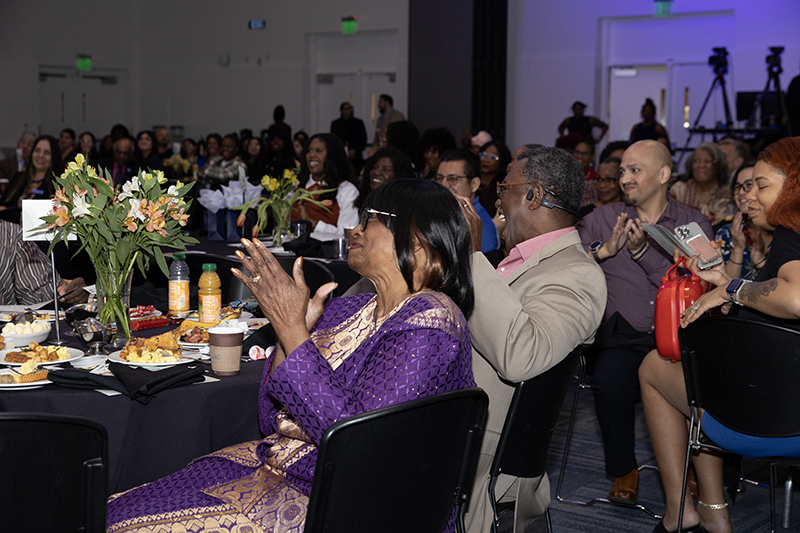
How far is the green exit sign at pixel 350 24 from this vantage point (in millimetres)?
14281

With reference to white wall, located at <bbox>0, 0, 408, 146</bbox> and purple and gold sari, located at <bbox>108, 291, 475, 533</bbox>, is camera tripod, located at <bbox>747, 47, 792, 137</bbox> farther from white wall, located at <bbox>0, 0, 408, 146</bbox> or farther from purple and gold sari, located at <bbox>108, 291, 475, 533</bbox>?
purple and gold sari, located at <bbox>108, 291, 475, 533</bbox>

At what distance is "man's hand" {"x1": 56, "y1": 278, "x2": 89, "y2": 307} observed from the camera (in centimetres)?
290

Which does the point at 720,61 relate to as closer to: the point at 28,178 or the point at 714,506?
the point at 28,178

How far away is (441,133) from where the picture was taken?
7852 mm

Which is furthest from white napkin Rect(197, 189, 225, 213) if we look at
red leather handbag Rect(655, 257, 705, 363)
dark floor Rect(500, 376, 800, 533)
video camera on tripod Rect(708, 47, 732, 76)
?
video camera on tripod Rect(708, 47, 732, 76)

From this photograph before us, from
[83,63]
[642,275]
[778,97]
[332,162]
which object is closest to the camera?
[642,275]

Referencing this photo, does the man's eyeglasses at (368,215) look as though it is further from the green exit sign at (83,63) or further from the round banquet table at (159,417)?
the green exit sign at (83,63)

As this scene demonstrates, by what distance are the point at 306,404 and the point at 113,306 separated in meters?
1.05

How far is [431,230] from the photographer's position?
5.83 ft

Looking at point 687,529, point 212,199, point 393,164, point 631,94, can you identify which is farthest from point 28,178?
point 631,94

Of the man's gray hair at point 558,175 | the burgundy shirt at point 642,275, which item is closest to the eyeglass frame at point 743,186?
the burgundy shirt at point 642,275

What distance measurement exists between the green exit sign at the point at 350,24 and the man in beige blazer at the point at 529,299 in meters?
12.4

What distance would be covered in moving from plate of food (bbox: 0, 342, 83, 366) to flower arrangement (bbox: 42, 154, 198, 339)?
8.0 inches

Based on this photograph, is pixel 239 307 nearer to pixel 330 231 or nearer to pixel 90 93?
pixel 330 231
